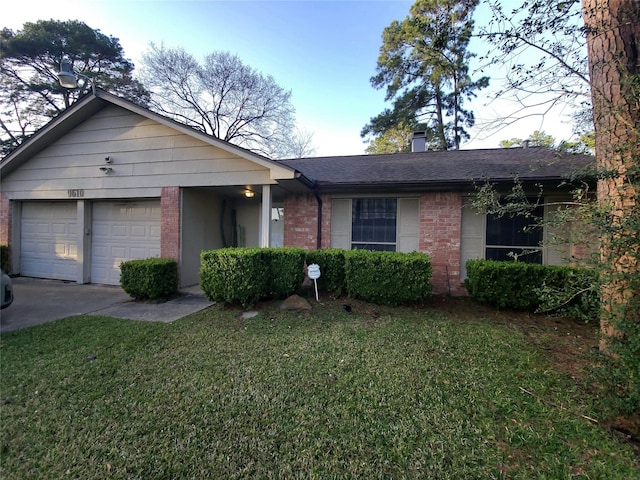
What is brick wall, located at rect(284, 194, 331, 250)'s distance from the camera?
718 centimetres

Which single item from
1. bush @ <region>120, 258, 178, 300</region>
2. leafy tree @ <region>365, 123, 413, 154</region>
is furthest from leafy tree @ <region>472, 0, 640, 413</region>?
leafy tree @ <region>365, 123, 413, 154</region>

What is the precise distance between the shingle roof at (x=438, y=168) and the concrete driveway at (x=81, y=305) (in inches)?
166

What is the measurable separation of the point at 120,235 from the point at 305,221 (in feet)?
17.1

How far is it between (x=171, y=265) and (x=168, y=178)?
2.20m

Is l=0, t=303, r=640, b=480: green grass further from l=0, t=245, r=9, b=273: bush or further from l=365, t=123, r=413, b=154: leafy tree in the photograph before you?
l=365, t=123, r=413, b=154: leafy tree

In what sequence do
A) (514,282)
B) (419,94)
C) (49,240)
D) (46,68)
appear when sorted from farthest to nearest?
(419,94) → (46,68) → (49,240) → (514,282)

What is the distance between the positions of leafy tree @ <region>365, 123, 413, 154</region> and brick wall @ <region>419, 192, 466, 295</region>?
12.3 metres

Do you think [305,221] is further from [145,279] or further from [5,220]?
[5,220]

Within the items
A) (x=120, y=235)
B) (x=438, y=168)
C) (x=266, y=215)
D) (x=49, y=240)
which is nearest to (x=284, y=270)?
(x=266, y=215)

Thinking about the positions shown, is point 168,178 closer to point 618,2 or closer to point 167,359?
point 167,359

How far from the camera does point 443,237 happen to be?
6461mm

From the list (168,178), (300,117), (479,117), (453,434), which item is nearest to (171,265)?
(168,178)

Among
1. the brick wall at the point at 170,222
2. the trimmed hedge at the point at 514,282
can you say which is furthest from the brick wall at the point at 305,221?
the trimmed hedge at the point at 514,282

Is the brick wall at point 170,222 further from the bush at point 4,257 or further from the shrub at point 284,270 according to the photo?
the bush at point 4,257
